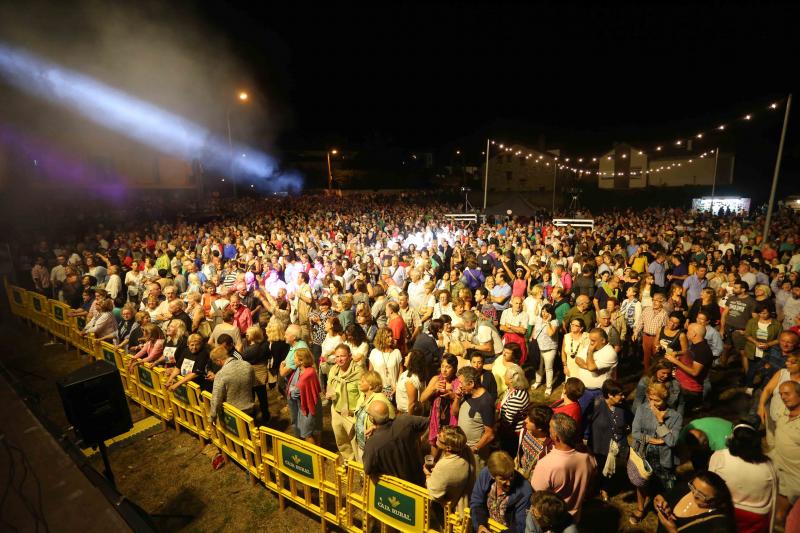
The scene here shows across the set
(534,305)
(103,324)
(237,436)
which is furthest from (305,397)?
(103,324)

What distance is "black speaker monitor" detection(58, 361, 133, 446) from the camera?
12.5ft

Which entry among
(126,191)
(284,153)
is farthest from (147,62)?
(284,153)

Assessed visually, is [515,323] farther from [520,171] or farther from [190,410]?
[520,171]

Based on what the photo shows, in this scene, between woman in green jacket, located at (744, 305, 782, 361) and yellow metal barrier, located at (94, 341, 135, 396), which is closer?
woman in green jacket, located at (744, 305, 782, 361)

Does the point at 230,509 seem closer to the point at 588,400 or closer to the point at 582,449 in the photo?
the point at 582,449

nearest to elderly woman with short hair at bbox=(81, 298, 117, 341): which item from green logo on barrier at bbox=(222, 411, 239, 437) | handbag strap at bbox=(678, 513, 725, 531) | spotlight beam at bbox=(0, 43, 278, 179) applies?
green logo on barrier at bbox=(222, 411, 239, 437)

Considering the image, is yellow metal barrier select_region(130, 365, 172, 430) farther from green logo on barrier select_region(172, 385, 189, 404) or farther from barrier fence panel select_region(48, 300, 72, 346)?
barrier fence panel select_region(48, 300, 72, 346)

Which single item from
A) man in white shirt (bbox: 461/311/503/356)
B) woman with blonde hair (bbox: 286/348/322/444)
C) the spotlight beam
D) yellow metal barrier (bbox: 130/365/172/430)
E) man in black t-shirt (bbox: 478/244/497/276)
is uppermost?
the spotlight beam

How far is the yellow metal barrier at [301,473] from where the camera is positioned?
3.75 metres

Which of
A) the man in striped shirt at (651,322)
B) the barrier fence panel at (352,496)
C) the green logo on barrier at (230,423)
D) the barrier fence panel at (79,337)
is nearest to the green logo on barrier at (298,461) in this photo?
the barrier fence panel at (352,496)

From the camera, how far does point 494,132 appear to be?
61.2 meters

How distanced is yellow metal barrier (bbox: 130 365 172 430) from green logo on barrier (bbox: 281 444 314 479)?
268 centimetres

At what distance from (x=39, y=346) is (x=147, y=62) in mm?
19538

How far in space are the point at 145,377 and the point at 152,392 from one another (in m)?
0.27
